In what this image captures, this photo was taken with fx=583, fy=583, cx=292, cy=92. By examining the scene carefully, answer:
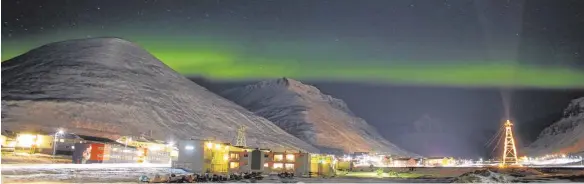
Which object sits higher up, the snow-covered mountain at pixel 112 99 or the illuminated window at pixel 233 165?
the snow-covered mountain at pixel 112 99

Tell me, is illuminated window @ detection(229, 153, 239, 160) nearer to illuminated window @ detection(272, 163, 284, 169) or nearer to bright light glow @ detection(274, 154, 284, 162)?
illuminated window @ detection(272, 163, 284, 169)

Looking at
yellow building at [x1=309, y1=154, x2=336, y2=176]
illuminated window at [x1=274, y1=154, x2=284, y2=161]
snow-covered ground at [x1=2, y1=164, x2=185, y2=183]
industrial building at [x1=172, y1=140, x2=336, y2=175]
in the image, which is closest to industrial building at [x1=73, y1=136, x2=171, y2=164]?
industrial building at [x1=172, y1=140, x2=336, y2=175]

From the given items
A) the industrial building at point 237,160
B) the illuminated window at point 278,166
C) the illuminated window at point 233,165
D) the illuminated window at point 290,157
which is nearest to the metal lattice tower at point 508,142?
A: the industrial building at point 237,160

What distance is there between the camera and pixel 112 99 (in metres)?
122

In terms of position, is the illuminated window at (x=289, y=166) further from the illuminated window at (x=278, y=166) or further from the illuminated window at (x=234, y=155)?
the illuminated window at (x=234, y=155)

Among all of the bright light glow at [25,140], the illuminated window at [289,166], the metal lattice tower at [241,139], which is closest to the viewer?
the bright light glow at [25,140]

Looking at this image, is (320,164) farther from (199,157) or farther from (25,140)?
(25,140)

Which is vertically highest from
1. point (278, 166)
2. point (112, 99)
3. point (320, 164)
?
point (112, 99)

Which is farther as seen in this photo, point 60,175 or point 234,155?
point 234,155

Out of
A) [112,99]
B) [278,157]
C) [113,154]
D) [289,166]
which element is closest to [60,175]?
[278,157]

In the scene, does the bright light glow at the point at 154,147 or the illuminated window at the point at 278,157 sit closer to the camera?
the illuminated window at the point at 278,157

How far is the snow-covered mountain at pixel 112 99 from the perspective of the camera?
10509 cm

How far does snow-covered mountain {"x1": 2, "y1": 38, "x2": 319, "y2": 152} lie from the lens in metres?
105

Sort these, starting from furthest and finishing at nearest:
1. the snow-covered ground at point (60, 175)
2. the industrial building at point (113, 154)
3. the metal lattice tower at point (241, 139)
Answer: the metal lattice tower at point (241, 139) < the industrial building at point (113, 154) < the snow-covered ground at point (60, 175)
